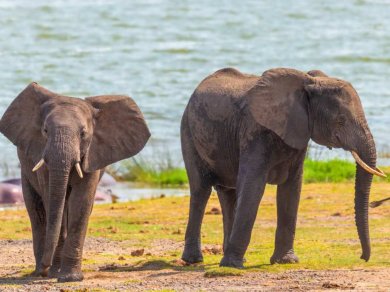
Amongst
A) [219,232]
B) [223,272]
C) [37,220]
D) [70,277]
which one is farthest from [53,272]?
[219,232]

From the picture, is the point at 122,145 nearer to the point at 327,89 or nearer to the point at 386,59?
the point at 327,89

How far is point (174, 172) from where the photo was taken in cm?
2384

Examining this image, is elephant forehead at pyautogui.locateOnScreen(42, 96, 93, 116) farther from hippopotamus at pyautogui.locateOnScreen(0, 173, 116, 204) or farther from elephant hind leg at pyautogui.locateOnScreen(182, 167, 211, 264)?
hippopotamus at pyautogui.locateOnScreen(0, 173, 116, 204)

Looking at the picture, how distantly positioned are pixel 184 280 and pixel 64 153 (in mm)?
1561

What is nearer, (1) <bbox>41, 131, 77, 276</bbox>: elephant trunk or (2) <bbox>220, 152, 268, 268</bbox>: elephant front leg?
(1) <bbox>41, 131, 77, 276</bbox>: elephant trunk

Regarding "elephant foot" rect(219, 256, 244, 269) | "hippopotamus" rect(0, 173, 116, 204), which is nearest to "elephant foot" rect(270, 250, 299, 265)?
"elephant foot" rect(219, 256, 244, 269)

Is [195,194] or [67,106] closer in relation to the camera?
[67,106]

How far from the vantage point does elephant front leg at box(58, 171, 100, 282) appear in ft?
44.1

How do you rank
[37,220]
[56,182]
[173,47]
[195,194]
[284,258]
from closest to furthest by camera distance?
[56,182], [37,220], [284,258], [195,194], [173,47]

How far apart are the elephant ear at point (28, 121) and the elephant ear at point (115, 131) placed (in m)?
0.46

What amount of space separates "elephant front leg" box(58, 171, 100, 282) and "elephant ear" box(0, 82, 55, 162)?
0.47 metres

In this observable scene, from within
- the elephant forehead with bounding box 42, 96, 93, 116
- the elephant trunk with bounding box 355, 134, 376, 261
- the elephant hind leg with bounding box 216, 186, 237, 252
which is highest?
the elephant forehead with bounding box 42, 96, 93, 116

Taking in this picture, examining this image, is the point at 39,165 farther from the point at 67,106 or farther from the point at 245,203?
the point at 245,203

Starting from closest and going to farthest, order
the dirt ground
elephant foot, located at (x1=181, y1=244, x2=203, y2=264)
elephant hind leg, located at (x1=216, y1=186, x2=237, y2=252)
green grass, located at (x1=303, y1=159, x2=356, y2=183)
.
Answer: the dirt ground < elephant foot, located at (x1=181, y1=244, x2=203, y2=264) < elephant hind leg, located at (x1=216, y1=186, x2=237, y2=252) < green grass, located at (x1=303, y1=159, x2=356, y2=183)
